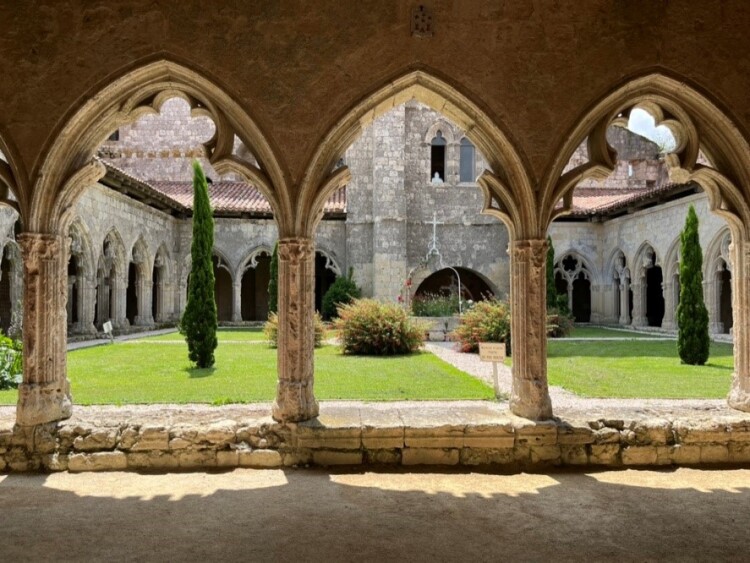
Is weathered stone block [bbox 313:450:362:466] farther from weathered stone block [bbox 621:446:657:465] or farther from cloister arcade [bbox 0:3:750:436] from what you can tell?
weathered stone block [bbox 621:446:657:465]

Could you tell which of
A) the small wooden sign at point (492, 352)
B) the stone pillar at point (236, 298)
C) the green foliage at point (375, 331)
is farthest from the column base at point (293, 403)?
the stone pillar at point (236, 298)

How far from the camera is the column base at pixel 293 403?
4414mm

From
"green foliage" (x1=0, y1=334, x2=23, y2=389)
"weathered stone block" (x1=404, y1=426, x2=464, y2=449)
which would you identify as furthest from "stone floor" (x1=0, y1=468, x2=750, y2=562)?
"green foliage" (x1=0, y1=334, x2=23, y2=389)

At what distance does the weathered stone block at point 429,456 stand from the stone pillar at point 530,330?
606 millimetres

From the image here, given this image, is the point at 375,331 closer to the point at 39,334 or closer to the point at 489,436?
the point at 489,436

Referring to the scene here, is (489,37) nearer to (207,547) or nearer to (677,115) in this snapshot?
(677,115)

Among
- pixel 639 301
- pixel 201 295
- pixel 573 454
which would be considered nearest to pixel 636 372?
pixel 573 454

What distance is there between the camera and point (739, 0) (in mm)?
4402

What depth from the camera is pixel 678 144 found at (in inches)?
187

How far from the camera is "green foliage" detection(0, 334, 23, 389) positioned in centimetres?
750

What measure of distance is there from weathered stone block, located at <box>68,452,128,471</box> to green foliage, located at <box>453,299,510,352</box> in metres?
8.03

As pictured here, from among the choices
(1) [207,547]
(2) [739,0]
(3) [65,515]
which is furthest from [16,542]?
(2) [739,0]

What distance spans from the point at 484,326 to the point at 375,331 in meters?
2.06

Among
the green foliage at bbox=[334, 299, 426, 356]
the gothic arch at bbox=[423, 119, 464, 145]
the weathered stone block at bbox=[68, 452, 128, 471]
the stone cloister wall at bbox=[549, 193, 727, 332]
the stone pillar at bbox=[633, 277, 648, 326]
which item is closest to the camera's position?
the weathered stone block at bbox=[68, 452, 128, 471]
